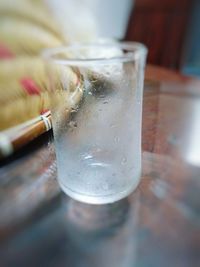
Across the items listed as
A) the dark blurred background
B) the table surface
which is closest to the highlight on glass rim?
the table surface

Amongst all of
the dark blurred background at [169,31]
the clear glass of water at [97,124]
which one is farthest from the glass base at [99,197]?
the dark blurred background at [169,31]

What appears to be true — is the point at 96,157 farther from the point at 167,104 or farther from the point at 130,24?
the point at 130,24

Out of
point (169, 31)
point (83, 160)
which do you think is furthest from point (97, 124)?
point (169, 31)

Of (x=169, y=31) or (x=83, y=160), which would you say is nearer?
(x=83, y=160)

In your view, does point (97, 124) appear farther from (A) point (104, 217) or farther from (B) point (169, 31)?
(B) point (169, 31)

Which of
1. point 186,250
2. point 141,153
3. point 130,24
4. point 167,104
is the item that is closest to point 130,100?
point 141,153
